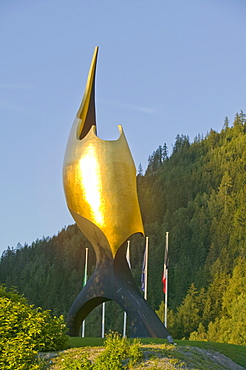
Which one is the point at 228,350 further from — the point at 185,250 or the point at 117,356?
the point at 185,250

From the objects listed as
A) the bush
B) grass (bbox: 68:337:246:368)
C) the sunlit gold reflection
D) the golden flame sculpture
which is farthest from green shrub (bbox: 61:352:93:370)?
the sunlit gold reflection

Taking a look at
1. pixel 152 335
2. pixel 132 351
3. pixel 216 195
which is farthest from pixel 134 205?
pixel 216 195

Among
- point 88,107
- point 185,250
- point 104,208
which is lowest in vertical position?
point 104,208

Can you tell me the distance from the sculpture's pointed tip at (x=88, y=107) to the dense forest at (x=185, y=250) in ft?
86.2

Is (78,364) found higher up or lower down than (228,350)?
lower down

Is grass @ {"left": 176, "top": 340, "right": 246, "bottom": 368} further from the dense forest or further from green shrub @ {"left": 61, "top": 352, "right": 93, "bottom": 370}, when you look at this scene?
the dense forest

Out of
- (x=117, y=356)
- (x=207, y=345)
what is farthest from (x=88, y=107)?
(x=117, y=356)

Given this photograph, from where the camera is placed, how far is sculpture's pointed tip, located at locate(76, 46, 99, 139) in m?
21.4

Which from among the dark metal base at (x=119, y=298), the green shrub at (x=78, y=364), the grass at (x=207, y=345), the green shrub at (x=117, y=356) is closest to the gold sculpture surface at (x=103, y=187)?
the dark metal base at (x=119, y=298)

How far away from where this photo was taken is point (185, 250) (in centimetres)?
7194

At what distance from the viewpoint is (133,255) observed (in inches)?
2953

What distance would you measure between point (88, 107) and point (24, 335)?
10.2 metres

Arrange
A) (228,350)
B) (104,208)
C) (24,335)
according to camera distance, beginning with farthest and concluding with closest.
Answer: (104,208)
(228,350)
(24,335)

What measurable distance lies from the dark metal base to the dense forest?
25640 mm
